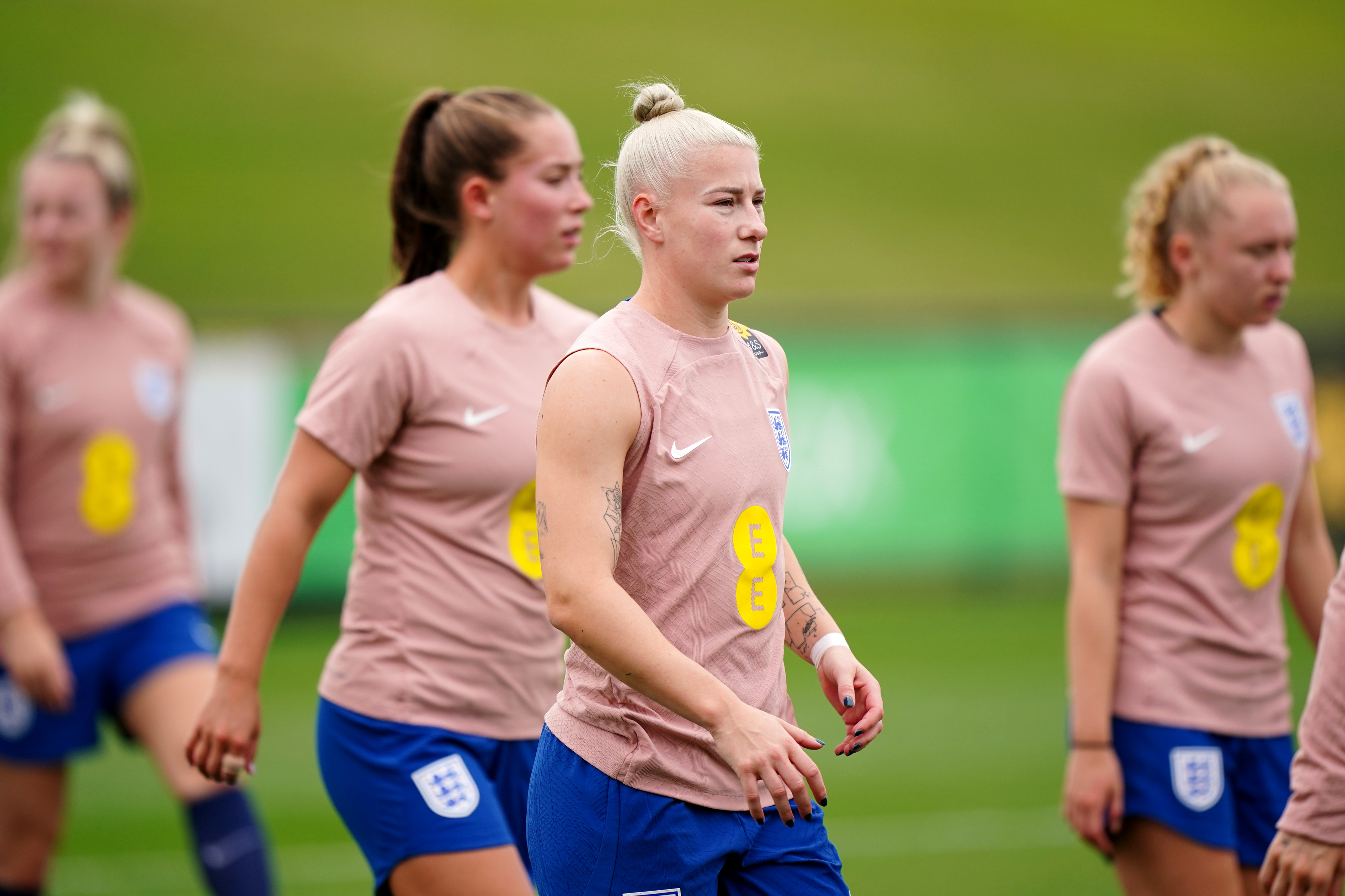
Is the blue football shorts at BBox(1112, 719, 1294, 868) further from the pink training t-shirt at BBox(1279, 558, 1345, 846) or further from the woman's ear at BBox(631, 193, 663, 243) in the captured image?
the woman's ear at BBox(631, 193, 663, 243)

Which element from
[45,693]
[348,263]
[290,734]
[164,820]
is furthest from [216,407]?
[348,263]

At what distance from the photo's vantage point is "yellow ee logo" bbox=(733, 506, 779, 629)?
297cm

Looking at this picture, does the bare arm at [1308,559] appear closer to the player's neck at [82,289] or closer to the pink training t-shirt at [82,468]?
the pink training t-shirt at [82,468]

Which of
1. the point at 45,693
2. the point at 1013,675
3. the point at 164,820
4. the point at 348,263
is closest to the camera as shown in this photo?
the point at 45,693

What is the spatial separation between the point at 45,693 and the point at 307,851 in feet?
7.14

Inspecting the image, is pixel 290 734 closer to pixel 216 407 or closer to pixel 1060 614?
pixel 216 407

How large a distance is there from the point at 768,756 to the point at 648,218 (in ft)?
3.40

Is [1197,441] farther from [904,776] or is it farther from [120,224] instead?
[904,776]

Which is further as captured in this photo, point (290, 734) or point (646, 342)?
point (290, 734)

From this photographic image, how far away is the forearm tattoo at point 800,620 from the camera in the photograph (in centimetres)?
319

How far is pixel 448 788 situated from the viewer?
367cm

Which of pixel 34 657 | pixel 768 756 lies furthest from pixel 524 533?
pixel 34 657

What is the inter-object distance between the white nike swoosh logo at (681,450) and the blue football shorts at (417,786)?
40.8 inches

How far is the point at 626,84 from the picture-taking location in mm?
3248
